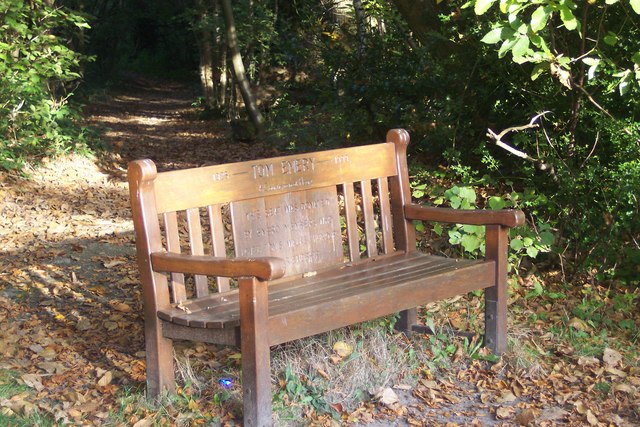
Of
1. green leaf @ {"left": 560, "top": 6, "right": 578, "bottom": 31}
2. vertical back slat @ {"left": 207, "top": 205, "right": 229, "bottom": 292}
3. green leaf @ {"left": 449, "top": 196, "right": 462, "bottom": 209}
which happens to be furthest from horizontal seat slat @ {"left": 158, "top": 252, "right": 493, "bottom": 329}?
green leaf @ {"left": 560, "top": 6, "right": 578, "bottom": 31}

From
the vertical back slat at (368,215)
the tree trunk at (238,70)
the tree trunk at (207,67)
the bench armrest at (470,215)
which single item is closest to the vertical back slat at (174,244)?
the vertical back slat at (368,215)

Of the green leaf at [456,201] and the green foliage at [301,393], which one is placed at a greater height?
the green leaf at [456,201]

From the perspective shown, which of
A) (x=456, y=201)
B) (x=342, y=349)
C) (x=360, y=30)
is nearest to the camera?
(x=342, y=349)

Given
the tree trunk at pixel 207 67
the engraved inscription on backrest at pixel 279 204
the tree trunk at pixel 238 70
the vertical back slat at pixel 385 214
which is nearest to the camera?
the engraved inscription on backrest at pixel 279 204

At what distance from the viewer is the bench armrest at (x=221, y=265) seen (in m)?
3.38

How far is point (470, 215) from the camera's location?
15.5 feet

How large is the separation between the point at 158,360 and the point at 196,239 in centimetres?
58

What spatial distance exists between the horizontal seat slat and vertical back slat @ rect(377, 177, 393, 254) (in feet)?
0.30

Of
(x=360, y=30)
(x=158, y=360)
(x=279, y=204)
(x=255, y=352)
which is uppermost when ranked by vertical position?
(x=360, y=30)

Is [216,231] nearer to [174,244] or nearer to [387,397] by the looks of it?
[174,244]

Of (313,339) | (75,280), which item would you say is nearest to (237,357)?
(313,339)

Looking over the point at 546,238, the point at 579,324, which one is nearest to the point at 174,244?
the point at 579,324

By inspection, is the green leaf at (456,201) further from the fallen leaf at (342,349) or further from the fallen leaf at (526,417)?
the fallen leaf at (526,417)

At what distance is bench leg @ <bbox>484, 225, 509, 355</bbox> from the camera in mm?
4652
